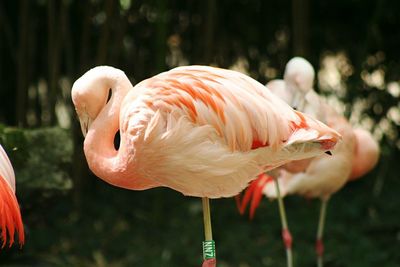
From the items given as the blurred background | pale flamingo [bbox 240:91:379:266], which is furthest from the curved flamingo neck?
pale flamingo [bbox 240:91:379:266]

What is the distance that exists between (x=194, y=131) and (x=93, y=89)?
418 millimetres

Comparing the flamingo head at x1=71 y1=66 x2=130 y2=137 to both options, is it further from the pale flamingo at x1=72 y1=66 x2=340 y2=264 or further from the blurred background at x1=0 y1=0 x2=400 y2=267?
the blurred background at x1=0 y1=0 x2=400 y2=267

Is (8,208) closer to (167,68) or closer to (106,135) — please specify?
(106,135)

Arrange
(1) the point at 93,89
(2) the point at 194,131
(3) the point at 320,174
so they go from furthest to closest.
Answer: (3) the point at 320,174 < (1) the point at 93,89 < (2) the point at 194,131

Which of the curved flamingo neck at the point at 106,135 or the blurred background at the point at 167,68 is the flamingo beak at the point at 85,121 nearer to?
the curved flamingo neck at the point at 106,135

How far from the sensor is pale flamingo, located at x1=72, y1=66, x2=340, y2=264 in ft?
9.02

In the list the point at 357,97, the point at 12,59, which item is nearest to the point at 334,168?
→ the point at 357,97

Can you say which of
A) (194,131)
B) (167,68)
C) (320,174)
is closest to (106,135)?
(194,131)

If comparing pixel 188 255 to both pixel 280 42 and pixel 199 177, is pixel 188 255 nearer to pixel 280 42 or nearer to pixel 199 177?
pixel 199 177

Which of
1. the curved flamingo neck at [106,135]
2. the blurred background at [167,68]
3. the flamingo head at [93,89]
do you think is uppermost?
the flamingo head at [93,89]

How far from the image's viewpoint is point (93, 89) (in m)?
2.95

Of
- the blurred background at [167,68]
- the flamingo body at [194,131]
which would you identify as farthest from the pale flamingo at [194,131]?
the blurred background at [167,68]

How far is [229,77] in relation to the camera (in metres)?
2.95

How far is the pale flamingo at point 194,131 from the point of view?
2.75 m
